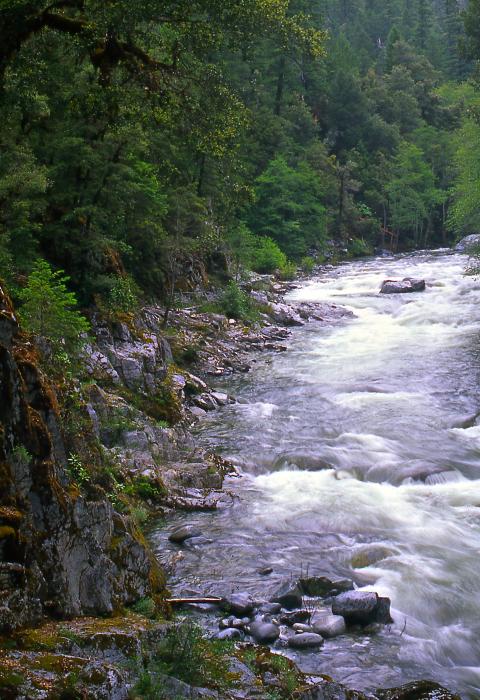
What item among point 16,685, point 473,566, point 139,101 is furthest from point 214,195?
point 16,685

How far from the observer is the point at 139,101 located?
9.15 metres

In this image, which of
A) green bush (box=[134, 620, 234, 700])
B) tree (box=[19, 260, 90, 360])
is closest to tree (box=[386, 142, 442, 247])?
tree (box=[19, 260, 90, 360])

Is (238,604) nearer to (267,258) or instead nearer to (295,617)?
(295,617)

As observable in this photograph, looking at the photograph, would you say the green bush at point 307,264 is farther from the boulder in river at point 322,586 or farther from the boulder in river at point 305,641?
the boulder in river at point 305,641

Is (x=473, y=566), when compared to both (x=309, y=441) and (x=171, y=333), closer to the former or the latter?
(x=309, y=441)

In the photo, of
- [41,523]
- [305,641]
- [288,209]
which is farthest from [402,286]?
[41,523]

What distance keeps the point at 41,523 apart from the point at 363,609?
13.2 ft

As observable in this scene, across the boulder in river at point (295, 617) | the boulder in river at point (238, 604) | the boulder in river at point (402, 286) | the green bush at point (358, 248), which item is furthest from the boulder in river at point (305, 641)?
the green bush at point (358, 248)

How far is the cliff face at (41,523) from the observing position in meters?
5.34

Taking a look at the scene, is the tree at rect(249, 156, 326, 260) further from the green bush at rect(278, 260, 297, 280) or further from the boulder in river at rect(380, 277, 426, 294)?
the boulder in river at rect(380, 277, 426, 294)

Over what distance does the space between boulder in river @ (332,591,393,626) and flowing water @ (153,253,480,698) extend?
19 centimetres

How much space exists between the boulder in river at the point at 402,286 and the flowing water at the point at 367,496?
31.2 ft

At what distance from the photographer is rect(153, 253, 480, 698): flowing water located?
25.1 ft

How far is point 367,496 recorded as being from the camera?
11555 millimetres
